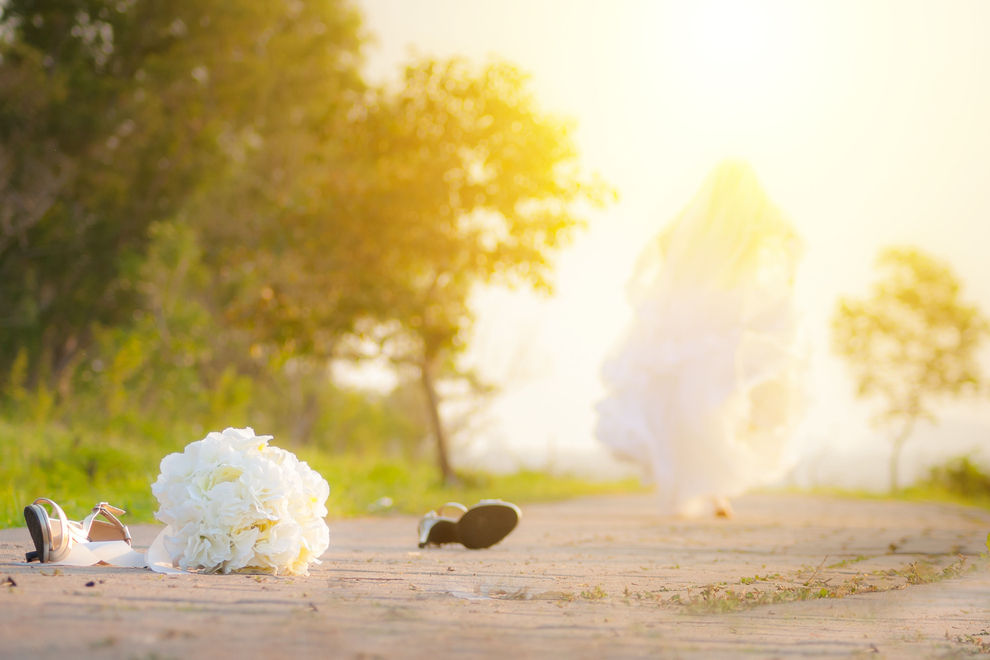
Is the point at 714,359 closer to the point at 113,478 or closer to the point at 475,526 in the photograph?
the point at 475,526

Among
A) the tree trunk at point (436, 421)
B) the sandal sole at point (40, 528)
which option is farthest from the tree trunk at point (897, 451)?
the sandal sole at point (40, 528)

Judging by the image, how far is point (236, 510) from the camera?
3.40 m

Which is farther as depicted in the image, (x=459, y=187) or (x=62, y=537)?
(x=459, y=187)

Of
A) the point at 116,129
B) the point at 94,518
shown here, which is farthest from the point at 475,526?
the point at 116,129

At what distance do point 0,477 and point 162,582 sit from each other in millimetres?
4854

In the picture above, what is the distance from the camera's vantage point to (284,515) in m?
3.50

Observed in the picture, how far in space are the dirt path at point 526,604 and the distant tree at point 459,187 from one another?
6.34 meters

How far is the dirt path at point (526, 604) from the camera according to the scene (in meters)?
2.19

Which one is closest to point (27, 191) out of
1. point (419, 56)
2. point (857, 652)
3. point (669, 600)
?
point (419, 56)

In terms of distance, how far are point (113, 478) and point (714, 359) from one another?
18.3 feet

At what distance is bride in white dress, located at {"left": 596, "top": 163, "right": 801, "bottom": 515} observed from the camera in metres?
7.64

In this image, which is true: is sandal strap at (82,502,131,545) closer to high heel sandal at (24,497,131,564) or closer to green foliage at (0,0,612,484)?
high heel sandal at (24,497,131,564)

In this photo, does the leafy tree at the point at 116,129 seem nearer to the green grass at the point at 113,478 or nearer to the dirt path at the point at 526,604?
the green grass at the point at 113,478

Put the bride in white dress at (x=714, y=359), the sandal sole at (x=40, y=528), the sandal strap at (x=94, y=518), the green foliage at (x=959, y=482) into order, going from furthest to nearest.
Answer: the green foliage at (x=959, y=482) → the bride in white dress at (x=714, y=359) → the sandal strap at (x=94, y=518) → the sandal sole at (x=40, y=528)
